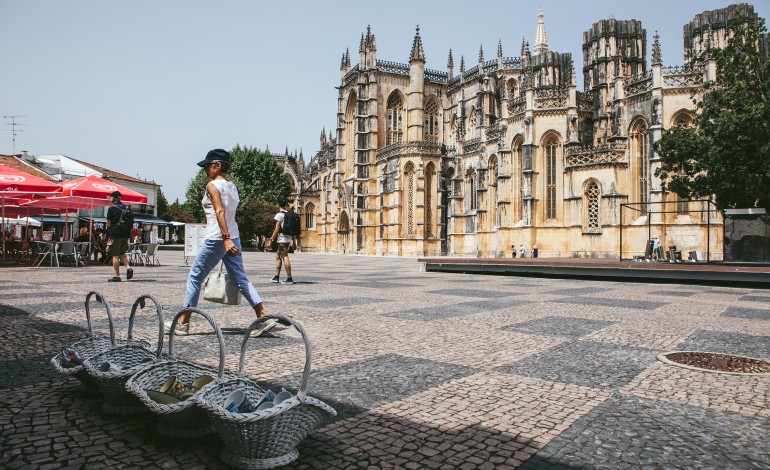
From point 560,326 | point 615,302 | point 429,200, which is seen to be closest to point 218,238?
point 560,326

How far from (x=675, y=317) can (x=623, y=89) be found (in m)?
30.3

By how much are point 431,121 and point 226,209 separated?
50.2m

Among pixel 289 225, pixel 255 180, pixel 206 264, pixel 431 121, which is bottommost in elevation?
pixel 206 264

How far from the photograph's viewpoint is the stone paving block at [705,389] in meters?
3.78

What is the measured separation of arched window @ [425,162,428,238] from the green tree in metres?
26.2

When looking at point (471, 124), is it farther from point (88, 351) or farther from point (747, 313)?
point (88, 351)

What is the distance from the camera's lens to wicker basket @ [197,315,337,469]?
8.21ft

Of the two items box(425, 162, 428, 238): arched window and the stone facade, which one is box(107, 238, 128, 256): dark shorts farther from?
box(425, 162, 428, 238): arched window

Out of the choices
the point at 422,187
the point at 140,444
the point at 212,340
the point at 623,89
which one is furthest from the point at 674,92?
the point at 140,444

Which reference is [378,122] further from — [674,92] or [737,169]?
[737,169]

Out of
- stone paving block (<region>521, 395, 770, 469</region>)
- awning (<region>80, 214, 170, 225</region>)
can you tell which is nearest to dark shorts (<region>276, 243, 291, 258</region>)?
stone paving block (<region>521, 395, 770, 469</region>)

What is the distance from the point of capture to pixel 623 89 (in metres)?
34.4

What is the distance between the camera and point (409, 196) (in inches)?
1913

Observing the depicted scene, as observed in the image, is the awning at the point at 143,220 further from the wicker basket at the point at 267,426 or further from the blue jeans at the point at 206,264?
the wicker basket at the point at 267,426
